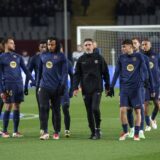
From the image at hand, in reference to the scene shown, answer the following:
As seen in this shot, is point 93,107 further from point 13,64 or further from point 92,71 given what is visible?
point 13,64

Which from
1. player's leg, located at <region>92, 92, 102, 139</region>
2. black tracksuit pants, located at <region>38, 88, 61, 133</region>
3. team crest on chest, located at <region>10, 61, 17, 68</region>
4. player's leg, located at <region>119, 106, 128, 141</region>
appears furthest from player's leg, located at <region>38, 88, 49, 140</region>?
player's leg, located at <region>119, 106, 128, 141</region>

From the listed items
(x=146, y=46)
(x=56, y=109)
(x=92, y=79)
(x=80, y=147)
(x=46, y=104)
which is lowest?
(x=80, y=147)

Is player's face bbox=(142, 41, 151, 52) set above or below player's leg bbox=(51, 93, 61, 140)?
above

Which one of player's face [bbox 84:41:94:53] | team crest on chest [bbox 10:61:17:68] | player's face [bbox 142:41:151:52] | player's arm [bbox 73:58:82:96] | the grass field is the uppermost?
player's face [bbox 84:41:94:53]

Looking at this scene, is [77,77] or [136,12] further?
[136,12]

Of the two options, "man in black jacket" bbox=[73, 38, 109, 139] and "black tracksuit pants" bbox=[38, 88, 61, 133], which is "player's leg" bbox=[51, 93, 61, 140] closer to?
"black tracksuit pants" bbox=[38, 88, 61, 133]

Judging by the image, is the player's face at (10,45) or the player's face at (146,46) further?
the player's face at (146,46)

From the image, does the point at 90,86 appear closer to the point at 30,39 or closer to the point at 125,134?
the point at 125,134

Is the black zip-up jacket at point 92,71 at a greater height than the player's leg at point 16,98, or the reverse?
the black zip-up jacket at point 92,71

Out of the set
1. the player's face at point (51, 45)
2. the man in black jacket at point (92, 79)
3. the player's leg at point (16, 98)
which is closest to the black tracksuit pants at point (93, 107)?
the man in black jacket at point (92, 79)

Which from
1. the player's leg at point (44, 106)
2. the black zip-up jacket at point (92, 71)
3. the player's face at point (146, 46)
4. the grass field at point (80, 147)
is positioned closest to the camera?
the grass field at point (80, 147)

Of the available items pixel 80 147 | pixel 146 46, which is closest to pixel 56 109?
pixel 80 147

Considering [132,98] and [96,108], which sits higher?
[132,98]

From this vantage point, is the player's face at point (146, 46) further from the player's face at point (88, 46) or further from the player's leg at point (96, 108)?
the player's leg at point (96, 108)
